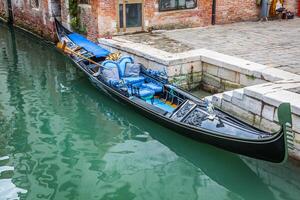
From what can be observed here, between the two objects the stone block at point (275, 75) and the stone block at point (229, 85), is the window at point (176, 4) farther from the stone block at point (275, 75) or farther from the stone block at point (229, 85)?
the stone block at point (275, 75)

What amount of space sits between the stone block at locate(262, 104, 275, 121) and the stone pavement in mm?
1543

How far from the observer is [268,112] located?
20.5ft

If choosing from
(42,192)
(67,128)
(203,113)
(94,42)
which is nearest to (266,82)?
(203,113)

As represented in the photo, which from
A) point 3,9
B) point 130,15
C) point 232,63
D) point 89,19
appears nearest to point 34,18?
point 3,9

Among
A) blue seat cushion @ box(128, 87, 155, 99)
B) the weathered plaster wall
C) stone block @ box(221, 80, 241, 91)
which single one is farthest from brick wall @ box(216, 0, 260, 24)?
the weathered plaster wall

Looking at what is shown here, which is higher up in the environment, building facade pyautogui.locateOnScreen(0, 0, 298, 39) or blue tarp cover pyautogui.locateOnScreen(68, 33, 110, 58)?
building facade pyautogui.locateOnScreen(0, 0, 298, 39)

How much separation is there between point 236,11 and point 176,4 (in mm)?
1868

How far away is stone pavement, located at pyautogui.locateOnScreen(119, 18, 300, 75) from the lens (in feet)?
27.8

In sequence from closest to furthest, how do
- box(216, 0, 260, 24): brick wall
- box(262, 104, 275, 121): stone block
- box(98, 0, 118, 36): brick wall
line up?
1. box(262, 104, 275, 121): stone block
2. box(98, 0, 118, 36): brick wall
3. box(216, 0, 260, 24): brick wall

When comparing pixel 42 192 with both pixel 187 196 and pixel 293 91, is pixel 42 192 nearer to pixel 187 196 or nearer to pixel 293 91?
pixel 187 196

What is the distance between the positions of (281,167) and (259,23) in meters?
6.90

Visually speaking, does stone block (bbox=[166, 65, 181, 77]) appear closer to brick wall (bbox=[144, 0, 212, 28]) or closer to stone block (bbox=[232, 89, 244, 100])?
stone block (bbox=[232, 89, 244, 100])

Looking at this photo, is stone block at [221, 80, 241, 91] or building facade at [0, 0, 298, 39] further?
building facade at [0, 0, 298, 39]

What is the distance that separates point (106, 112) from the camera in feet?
26.2
